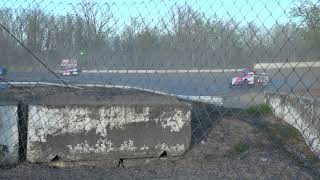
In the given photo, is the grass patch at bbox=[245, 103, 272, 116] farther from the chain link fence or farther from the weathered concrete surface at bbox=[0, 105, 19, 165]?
the weathered concrete surface at bbox=[0, 105, 19, 165]

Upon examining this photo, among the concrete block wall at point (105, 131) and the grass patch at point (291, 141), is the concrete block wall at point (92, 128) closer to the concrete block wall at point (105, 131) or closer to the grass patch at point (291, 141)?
the concrete block wall at point (105, 131)

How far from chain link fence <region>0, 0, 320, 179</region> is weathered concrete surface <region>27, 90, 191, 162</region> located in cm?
1

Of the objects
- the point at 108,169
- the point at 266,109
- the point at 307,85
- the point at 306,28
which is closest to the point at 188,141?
the point at 108,169

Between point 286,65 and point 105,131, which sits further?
point 105,131

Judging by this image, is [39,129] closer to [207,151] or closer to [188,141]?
[188,141]

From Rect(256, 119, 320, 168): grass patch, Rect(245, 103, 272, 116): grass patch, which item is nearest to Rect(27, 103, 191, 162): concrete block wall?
Rect(256, 119, 320, 168): grass patch

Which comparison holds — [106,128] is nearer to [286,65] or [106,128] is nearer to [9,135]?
[9,135]

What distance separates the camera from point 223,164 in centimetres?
758

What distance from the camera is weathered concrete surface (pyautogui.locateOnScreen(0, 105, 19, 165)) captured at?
6.99m

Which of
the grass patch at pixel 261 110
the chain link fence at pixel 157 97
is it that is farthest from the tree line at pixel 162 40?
the grass patch at pixel 261 110

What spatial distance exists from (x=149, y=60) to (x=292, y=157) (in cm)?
A: 427

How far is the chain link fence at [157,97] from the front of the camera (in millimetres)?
4660

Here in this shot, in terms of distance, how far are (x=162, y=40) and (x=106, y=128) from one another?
276 centimetres

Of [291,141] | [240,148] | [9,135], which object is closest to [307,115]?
[291,141]
